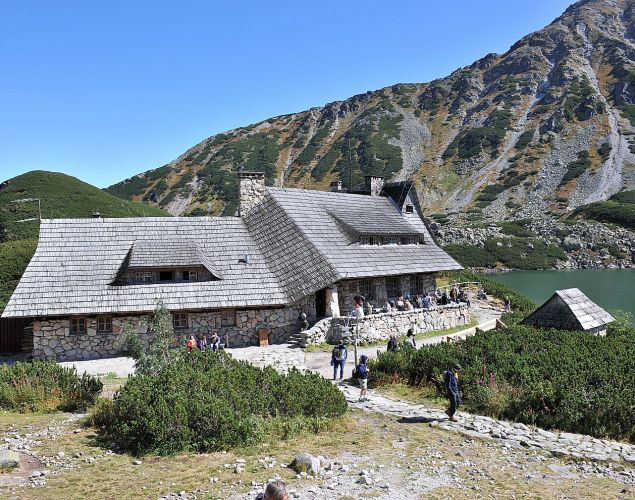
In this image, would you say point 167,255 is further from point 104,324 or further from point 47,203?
point 47,203

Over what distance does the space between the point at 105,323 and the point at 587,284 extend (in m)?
60.3

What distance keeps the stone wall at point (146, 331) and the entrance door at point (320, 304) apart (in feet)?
2.63

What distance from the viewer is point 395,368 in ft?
56.1

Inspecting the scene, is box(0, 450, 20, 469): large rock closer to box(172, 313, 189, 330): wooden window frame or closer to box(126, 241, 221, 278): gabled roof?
box(172, 313, 189, 330): wooden window frame

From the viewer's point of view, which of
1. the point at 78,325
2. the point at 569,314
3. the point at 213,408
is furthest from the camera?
the point at 78,325

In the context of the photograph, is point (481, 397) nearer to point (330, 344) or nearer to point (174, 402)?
point (174, 402)

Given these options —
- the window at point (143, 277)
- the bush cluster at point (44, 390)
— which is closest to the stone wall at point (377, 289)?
the window at point (143, 277)

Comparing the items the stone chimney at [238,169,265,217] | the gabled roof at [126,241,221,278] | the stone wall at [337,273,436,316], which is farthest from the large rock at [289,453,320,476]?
the stone chimney at [238,169,265,217]

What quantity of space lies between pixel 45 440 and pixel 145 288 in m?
13.2

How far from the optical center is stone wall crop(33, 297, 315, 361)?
22.2 metres

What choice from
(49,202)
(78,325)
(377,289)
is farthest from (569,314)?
(49,202)

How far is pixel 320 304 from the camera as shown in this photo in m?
27.0

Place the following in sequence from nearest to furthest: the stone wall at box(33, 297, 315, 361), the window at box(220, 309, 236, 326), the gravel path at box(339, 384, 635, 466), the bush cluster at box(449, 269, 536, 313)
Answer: the gravel path at box(339, 384, 635, 466) < the stone wall at box(33, 297, 315, 361) < the window at box(220, 309, 236, 326) < the bush cluster at box(449, 269, 536, 313)

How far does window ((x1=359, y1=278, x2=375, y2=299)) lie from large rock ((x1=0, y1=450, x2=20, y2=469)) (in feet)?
65.5
